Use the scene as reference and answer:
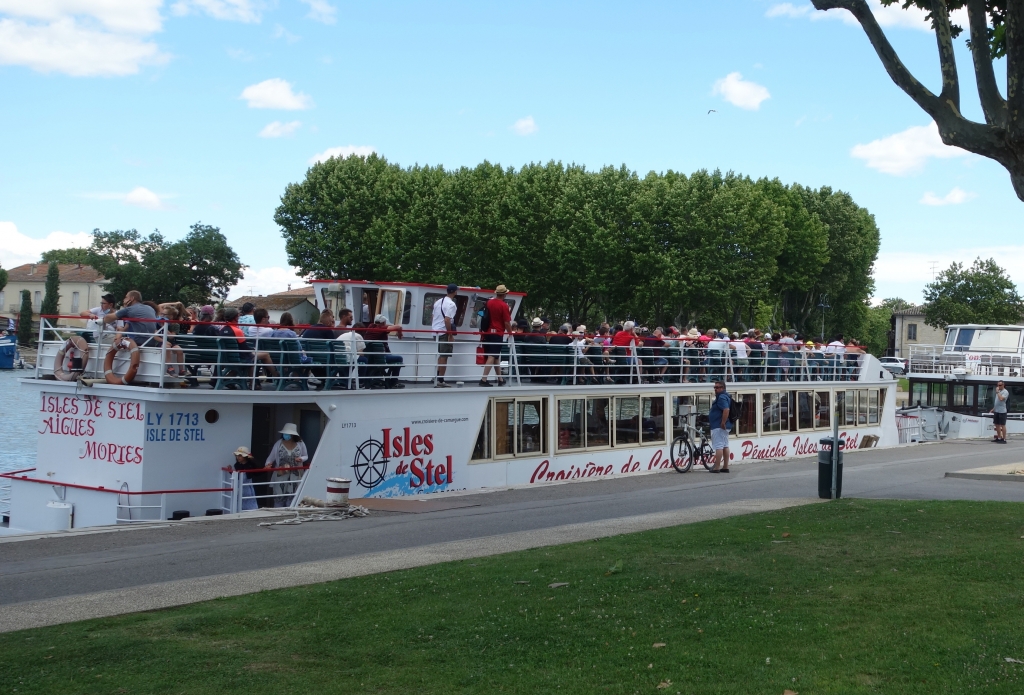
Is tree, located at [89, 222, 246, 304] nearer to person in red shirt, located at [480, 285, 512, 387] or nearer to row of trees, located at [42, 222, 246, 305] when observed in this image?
row of trees, located at [42, 222, 246, 305]

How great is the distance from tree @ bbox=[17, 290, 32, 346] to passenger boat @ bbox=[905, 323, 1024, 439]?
102 m

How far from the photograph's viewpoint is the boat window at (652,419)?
975 inches

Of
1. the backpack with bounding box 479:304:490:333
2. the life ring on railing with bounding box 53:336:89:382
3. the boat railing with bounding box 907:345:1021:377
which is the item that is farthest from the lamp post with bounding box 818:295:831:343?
the life ring on railing with bounding box 53:336:89:382

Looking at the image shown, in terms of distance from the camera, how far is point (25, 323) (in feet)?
387

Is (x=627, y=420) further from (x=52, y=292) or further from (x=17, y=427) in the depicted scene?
(x=52, y=292)

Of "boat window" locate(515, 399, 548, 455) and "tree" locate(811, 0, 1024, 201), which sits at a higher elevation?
"tree" locate(811, 0, 1024, 201)

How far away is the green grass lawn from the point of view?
684 cm

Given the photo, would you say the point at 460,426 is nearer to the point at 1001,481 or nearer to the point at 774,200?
the point at 1001,481

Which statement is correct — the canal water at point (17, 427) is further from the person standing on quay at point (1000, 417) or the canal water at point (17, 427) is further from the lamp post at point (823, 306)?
the lamp post at point (823, 306)

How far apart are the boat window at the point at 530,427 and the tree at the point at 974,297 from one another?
65.0m

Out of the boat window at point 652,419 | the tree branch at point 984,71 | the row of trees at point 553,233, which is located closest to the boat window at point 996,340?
the row of trees at point 553,233

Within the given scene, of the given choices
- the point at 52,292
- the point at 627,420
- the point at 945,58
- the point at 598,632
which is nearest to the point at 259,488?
the point at 627,420

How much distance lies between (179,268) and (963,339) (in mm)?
65416

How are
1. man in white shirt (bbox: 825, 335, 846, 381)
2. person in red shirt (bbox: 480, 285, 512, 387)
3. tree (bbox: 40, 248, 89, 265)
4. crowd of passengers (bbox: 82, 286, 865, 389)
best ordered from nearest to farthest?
crowd of passengers (bbox: 82, 286, 865, 389)
person in red shirt (bbox: 480, 285, 512, 387)
man in white shirt (bbox: 825, 335, 846, 381)
tree (bbox: 40, 248, 89, 265)
